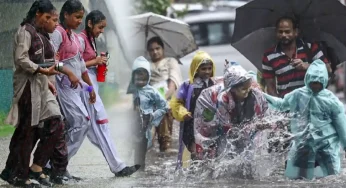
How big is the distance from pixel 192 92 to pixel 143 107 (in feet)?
1.84

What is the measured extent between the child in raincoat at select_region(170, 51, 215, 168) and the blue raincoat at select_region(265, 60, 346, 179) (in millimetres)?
670

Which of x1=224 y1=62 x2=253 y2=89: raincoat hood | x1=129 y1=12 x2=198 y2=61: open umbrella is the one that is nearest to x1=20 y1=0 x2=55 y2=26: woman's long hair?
x1=224 y1=62 x2=253 y2=89: raincoat hood

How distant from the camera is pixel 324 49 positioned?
11.6m

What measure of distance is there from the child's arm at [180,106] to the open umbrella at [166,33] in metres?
2.98

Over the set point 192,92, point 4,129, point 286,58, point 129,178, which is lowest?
point 129,178

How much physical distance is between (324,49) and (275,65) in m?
0.58

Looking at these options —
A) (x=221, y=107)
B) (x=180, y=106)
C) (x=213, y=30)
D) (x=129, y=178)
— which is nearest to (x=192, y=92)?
(x=180, y=106)

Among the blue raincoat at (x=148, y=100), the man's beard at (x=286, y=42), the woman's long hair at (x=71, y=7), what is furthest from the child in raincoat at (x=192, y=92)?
the woman's long hair at (x=71, y=7)

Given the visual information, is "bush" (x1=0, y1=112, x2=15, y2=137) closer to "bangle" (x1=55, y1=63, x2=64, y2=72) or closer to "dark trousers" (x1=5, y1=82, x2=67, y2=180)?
"dark trousers" (x1=5, y1=82, x2=67, y2=180)

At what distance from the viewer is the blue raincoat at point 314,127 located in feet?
→ 33.8

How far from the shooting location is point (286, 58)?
447 inches

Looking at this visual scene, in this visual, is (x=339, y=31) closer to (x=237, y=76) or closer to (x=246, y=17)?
(x=246, y=17)

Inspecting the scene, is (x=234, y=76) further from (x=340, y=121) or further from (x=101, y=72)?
(x=101, y=72)

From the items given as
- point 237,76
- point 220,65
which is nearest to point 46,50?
point 237,76
